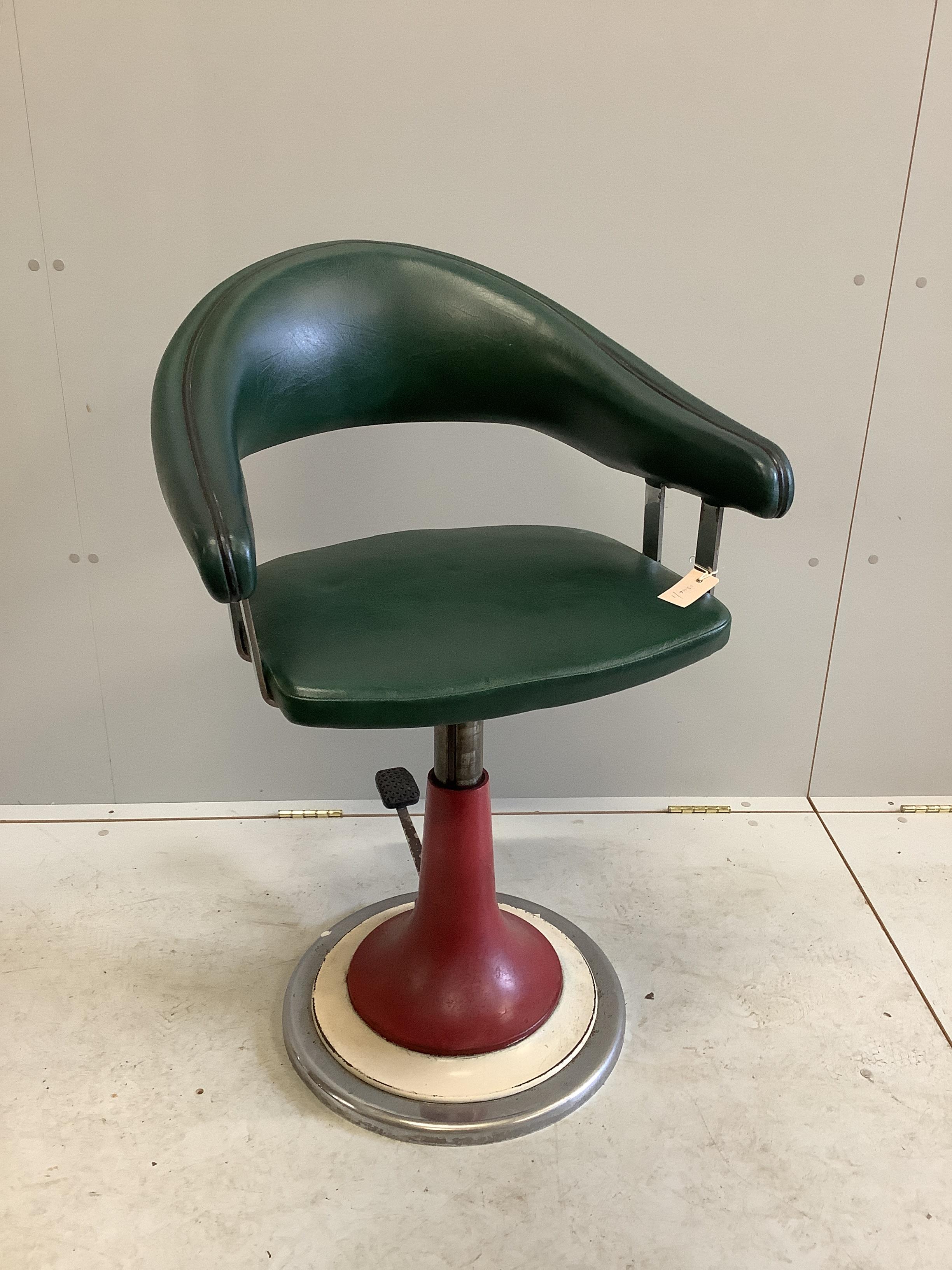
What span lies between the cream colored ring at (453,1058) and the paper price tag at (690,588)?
21.6 inches

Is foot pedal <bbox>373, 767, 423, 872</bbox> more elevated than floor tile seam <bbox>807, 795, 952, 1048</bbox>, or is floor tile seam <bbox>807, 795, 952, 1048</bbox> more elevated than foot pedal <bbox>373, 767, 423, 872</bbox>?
foot pedal <bbox>373, 767, 423, 872</bbox>

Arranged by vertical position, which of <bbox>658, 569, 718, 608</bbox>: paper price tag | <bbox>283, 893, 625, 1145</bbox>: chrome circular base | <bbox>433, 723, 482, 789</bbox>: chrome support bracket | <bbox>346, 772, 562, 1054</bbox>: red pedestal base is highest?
<bbox>658, 569, 718, 608</bbox>: paper price tag

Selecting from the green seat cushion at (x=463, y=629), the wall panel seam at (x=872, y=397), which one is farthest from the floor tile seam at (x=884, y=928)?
the green seat cushion at (x=463, y=629)


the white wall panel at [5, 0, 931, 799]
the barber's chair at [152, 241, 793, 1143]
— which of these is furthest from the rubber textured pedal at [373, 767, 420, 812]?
the white wall panel at [5, 0, 931, 799]

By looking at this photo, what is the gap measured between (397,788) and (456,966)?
11.3 inches

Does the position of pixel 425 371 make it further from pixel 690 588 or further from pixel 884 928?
pixel 884 928

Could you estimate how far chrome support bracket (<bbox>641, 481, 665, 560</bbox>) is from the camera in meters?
1.08

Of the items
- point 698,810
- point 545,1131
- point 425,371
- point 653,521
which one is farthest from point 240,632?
point 698,810

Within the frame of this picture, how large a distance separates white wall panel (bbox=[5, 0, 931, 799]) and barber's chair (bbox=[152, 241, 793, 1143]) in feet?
0.88

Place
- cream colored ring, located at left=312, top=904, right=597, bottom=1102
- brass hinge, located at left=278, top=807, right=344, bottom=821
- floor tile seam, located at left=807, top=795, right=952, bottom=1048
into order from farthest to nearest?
1. brass hinge, located at left=278, top=807, right=344, bottom=821
2. floor tile seam, located at left=807, top=795, right=952, bottom=1048
3. cream colored ring, located at left=312, top=904, right=597, bottom=1102

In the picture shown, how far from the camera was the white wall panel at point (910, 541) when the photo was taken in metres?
1.29

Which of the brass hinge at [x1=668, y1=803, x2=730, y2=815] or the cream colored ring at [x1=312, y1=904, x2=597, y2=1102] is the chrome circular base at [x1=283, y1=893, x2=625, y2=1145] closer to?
the cream colored ring at [x1=312, y1=904, x2=597, y2=1102]

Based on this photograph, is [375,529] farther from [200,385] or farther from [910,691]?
[910,691]

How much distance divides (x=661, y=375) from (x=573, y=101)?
0.48m
